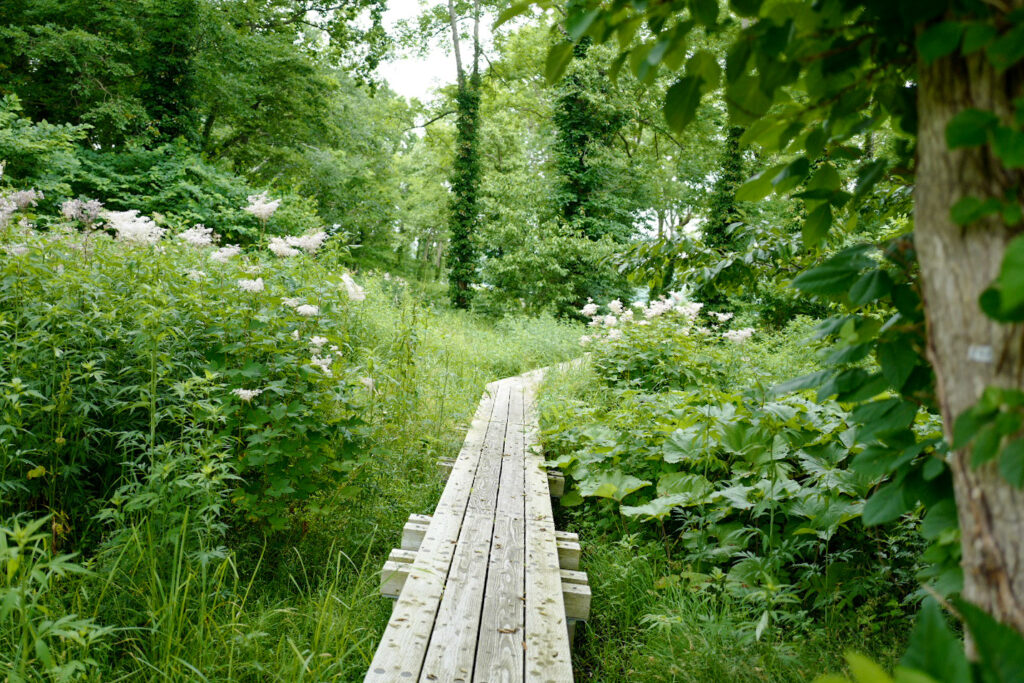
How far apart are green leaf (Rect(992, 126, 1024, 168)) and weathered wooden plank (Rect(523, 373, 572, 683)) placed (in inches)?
79.8

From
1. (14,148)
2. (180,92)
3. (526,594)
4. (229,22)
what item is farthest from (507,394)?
(229,22)

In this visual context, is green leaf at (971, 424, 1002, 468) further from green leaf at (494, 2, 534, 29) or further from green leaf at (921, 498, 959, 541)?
green leaf at (494, 2, 534, 29)

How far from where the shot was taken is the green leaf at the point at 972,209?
686mm

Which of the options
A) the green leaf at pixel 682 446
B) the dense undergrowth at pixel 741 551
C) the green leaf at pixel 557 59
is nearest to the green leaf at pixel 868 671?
the green leaf at pixel 557 59

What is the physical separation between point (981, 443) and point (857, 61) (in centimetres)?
60

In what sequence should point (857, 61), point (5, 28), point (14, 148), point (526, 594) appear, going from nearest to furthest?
1. point (857, 61)
2. point (526, 594)
3. point (14, 148)
4. point (5, 28)

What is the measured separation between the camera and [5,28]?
435 inches

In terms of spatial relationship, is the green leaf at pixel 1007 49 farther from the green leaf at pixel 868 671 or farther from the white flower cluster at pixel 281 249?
the white flower cluster at pixel 281 249

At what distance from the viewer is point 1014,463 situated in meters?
0.64

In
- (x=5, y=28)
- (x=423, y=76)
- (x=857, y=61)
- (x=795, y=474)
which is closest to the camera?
(x=857, y=61)

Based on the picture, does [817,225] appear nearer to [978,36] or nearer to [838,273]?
[838,273]

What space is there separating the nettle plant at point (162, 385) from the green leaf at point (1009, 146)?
2.72 metres

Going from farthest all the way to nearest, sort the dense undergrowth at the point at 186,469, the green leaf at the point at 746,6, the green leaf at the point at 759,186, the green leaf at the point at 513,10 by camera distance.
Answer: the dense undergrowth at the point at 186,469 → the green leaf at the point at 759,186 → the green leaf at the point at 513,10 → the green leaf at the point at 746,6

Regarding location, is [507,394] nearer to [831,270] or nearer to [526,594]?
[526,594]
